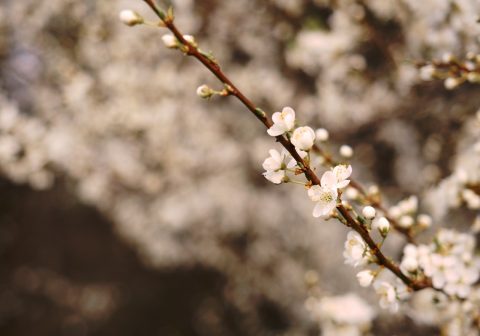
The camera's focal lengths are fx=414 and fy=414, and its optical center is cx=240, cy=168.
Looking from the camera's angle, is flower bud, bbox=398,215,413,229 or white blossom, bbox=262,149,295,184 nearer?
white blossom, bbox=262,149,295,184

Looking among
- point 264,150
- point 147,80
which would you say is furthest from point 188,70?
point 264,150

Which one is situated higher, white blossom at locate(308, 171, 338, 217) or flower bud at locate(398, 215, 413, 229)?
flower bud at locate(398, 215, 413, 229)

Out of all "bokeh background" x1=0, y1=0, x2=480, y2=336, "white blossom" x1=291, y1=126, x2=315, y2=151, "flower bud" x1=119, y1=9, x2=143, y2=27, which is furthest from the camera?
"bokeh background" x1=0, y1=0, x2=480, y2=336

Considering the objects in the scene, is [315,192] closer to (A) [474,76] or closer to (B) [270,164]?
(B) [270,164]

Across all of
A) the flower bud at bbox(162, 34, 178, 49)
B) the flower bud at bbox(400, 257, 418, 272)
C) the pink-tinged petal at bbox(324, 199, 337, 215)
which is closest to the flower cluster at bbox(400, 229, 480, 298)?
the flower bud at bbox(400, 257, 418, 272)

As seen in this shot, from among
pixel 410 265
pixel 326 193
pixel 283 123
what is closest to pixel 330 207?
pixel 326 193

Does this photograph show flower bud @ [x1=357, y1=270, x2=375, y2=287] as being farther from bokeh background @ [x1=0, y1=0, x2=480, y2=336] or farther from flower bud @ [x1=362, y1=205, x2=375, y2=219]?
bokeh background @ [x1=0, y1=0, x2=480, y2=336]

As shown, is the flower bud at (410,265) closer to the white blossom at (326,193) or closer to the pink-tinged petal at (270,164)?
the white blossom at (326,193)

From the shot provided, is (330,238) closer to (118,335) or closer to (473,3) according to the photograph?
(473,3)
